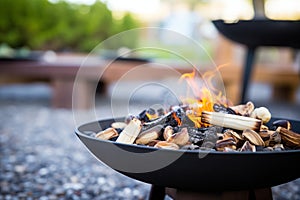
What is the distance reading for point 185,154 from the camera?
840 millimetres

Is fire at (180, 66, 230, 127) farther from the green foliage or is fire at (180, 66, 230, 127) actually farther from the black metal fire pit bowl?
the green foliage

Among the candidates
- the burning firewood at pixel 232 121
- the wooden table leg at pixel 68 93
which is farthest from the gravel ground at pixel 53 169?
the burning firewood at pixel 232 121

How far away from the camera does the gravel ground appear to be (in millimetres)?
1610

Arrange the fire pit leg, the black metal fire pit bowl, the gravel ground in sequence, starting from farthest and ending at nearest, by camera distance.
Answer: the gravel ground, the fire pit leg, the black metal fire pit bowl

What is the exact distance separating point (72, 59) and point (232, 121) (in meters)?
3.33

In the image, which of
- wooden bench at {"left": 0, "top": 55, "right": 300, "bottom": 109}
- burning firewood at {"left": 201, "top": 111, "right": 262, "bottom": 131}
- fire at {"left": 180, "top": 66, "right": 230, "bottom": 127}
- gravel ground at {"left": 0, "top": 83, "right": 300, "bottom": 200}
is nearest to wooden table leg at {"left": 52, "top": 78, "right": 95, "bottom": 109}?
wooden bench at {"left": 0, "top": 55, "right": 300, "bottom": 109}

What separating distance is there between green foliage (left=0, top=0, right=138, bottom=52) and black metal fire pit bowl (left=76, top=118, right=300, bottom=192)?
Answer: 4.83 meters

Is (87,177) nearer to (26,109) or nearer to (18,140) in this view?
(18,140)

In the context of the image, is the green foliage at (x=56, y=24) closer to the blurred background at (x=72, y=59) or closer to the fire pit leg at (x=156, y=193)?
the blurred background at (x=72, y=59)

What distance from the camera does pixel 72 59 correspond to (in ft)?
13.8

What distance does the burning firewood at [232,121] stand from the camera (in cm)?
103

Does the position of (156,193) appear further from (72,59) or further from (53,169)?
(72,59)

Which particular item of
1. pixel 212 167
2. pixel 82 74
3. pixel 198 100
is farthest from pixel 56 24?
pixel 212 167

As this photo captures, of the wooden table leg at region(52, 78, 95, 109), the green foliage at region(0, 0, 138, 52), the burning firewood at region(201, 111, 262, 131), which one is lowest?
the wooden table leg at region(52, 78, 95, 109)
